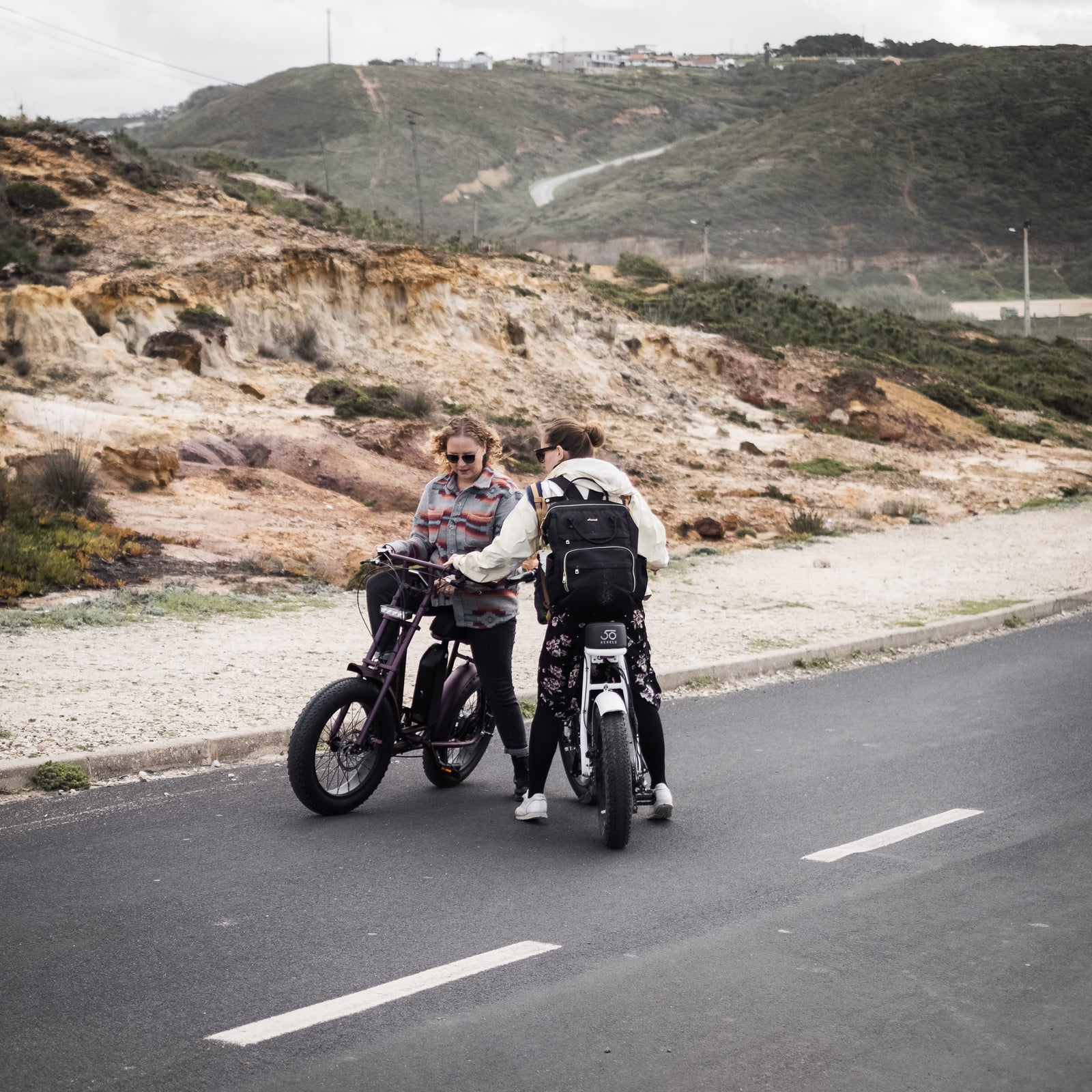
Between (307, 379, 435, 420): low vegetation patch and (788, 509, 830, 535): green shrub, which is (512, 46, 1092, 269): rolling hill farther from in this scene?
(788, 509, 830, 535): green shrub

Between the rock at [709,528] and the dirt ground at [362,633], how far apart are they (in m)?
1.22

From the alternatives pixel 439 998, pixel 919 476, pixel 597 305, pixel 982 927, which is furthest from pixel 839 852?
pixel 597 305

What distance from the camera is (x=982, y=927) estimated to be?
16.8ft

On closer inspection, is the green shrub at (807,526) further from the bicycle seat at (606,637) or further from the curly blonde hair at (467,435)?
the bicycle seat at (606,637)

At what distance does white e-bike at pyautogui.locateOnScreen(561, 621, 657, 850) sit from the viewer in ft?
19.7

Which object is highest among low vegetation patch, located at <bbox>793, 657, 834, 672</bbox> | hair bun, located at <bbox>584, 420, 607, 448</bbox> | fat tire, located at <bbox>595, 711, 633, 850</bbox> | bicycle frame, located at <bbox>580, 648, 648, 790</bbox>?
hair bun, located at <bbox>584, 420, 607, 448</bbox>

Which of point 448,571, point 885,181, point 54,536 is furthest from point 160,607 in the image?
point 885,181

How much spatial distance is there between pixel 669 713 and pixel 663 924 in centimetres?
429

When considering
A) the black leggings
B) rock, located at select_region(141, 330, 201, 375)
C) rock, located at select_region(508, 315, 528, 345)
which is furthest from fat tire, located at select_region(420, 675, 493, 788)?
rock, located at select_region(508, 315, 528, 345)

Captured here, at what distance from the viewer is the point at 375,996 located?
4445 millimetres

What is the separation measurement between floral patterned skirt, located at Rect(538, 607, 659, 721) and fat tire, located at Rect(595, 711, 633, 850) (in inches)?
14.6

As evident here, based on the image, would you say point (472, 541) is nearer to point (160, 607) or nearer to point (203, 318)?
point (160, 607)

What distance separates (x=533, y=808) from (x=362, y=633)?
607 cm

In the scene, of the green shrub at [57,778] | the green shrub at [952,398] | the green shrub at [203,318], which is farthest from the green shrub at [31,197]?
the green shrub at [57,778]
